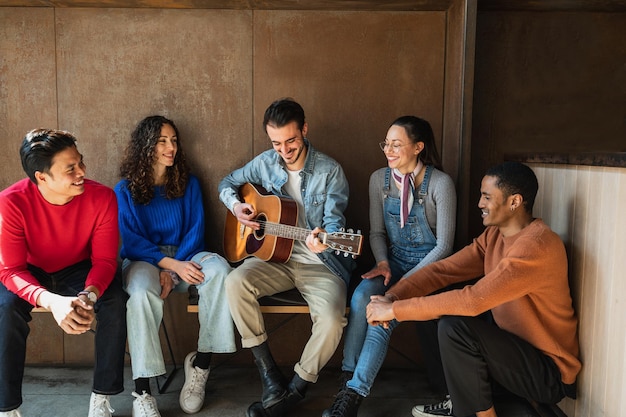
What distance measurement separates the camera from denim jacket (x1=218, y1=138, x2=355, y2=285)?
3.08 metres

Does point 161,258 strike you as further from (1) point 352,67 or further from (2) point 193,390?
(1) point 352,67

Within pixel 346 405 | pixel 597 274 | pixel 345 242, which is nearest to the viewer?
pixel 597 274

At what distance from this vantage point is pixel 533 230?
2.37 m

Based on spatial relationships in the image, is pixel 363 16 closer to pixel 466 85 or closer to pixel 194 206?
pixel 466 85

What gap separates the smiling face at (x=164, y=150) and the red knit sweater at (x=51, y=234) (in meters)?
0.47

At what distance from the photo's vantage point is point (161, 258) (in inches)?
123

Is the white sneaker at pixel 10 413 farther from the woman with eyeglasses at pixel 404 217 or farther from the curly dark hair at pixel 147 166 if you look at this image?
the woman with eyeglasses at pixel 404 217

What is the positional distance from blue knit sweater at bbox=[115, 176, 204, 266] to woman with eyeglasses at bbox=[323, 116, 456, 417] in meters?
1.04

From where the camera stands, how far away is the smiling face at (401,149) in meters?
3.00

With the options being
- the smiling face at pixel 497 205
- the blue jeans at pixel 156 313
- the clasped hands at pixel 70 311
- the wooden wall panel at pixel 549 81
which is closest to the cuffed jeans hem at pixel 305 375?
the blue jeans at pixel 156 313

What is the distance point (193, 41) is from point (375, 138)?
1276 mm

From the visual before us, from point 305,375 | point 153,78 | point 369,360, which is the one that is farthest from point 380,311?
point 153,78

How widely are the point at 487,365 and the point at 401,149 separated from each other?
1.20m

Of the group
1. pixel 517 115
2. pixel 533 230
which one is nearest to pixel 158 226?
pixel 533 230
